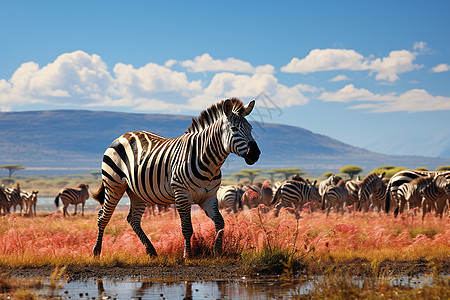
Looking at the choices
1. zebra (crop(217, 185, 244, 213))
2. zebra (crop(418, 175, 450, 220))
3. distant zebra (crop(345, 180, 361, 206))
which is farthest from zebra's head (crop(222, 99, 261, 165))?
distant zebra (crop(345, 180, 361, 206))

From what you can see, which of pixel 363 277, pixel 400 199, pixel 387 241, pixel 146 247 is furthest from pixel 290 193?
pixel 363 277

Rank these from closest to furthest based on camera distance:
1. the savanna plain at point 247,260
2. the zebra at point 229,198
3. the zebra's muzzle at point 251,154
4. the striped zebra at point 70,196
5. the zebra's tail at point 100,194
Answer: the savanna plain at point 247,260, the zebra's muzzle at point 251,154, the zebra's tail at point 100,194, the zebra at point 229,198, the striped zebra at point 70,196

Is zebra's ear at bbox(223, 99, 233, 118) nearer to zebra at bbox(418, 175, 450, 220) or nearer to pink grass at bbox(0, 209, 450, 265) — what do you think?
pink grass at bbox(0, 209, 450, 265)

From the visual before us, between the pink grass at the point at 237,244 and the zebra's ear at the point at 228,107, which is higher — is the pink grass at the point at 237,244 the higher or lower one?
the lower one

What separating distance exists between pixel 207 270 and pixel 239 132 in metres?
2.33

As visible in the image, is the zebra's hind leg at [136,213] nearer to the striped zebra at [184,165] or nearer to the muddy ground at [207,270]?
the striped zebra at [184,165]

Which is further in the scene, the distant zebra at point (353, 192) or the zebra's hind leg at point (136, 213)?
the distant zebra at point (353, 192)

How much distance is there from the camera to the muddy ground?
9.91 metres

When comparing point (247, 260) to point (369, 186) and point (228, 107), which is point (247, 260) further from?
point (369, 186)

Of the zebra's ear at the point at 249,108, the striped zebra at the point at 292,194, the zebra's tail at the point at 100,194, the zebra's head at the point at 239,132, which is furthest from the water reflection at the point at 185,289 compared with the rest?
the striped zebra at the point at 292,194

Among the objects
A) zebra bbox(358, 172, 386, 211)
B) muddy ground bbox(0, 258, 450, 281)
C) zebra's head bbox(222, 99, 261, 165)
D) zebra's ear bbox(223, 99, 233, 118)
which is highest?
zebra's ear bbox(223, 99, 233, 118)

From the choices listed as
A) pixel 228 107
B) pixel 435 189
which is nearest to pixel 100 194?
pixel 228 107

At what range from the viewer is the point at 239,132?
10.5 m

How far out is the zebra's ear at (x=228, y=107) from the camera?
35.4ft
